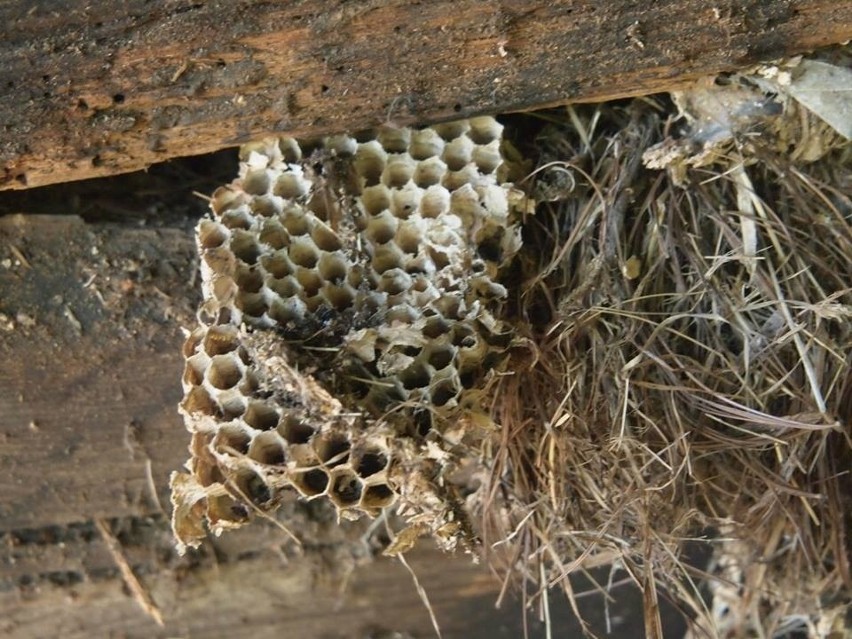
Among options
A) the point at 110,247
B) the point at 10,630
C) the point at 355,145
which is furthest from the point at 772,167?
the point at 10,630

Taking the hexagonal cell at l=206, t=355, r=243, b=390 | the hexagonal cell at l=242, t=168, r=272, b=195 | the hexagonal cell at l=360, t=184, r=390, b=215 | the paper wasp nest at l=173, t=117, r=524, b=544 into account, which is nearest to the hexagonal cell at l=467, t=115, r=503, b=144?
the paper wasp nest at l=173, t=117, r=524, b=544

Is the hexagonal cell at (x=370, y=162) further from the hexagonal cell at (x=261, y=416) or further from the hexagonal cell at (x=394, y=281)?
the hexagonal cell at (x=261, y=416)

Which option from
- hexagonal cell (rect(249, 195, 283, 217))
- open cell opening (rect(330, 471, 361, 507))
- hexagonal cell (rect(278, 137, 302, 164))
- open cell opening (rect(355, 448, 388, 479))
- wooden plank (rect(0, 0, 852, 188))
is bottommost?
open cell opening (rect(330, 471, 361, 507))

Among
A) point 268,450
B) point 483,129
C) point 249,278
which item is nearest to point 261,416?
point 268,450

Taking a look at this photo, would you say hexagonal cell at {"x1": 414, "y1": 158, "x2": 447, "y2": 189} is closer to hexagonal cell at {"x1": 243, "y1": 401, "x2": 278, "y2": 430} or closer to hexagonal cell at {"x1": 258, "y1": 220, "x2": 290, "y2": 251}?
hexagonal cell at {"x1": 258, "y1": 220, "x2": 290, "y2": 251}

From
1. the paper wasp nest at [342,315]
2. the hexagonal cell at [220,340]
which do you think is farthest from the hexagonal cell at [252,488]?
the hexagonal cell at [220,340]
